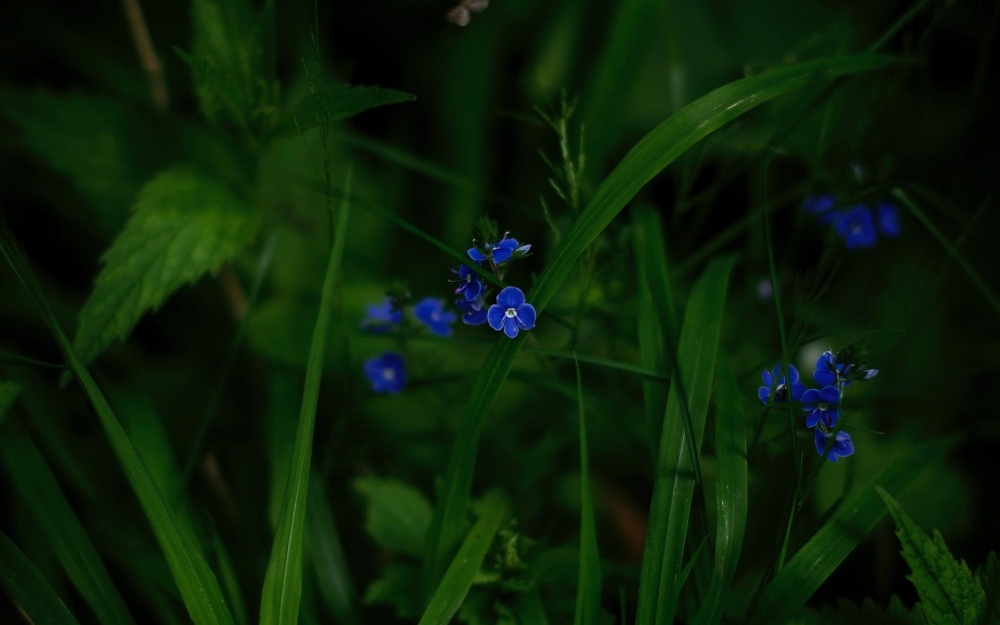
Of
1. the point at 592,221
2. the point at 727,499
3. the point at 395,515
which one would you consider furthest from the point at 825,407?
the point at 395,515

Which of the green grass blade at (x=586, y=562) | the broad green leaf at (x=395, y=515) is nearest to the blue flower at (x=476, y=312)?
the green grass blade at (x=586, y=562)

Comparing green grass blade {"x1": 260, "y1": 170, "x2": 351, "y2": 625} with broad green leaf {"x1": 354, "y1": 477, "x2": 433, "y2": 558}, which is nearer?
green grass blade {"x1": 260, "y1": 170, "x2": 351, "y2": 625}

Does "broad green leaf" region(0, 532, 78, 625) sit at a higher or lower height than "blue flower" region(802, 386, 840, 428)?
lower

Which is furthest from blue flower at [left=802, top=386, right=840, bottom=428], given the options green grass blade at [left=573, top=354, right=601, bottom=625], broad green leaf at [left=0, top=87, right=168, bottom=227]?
broad green leaf at [left=0, top=87, right=168, bottom=227]

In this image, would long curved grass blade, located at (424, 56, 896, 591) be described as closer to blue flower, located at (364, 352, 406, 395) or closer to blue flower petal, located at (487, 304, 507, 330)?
blue flower petal, located at (487, 304, 507, 330)

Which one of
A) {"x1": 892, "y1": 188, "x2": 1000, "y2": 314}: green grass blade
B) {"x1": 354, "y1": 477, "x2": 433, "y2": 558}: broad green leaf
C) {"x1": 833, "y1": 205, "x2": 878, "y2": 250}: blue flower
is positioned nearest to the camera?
{"x1": 892, "y1": 188, "x2": 1000, "y2": 314}: green grass blade

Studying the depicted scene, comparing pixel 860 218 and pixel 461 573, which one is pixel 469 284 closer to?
pixel 461 573
